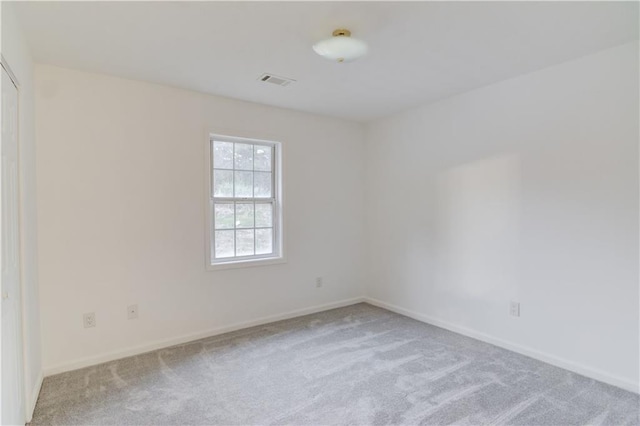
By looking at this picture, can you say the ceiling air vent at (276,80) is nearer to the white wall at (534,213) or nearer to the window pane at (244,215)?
the window pane at (244,215)

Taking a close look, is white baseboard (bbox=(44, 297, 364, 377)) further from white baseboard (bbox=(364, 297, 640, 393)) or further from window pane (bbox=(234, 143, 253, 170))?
window pane (bbox=(234, 143, 253, 170))

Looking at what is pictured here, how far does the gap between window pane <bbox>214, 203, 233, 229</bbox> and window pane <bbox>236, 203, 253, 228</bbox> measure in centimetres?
8

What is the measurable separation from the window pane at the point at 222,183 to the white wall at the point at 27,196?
1437 mm

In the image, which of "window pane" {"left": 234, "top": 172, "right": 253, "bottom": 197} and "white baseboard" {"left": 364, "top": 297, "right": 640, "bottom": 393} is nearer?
"white baseboard" {"left": 364, "top": 297, "right": 640, "bottom": 393}

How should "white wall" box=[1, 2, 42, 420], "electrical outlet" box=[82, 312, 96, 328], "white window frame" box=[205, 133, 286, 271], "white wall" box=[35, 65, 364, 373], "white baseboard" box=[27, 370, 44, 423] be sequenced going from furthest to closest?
"white window frame" box=[205, 133, 286, 271], "electrical outlet" box=[82, 312, 96, 328], "white wall" box=[35, 65, 364, 373], "white baseboard" box=[27, 370, 44, 423], "white wall" box=[1, 2, 42, 420]

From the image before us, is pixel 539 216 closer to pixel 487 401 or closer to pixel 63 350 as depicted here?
pixel 487 401

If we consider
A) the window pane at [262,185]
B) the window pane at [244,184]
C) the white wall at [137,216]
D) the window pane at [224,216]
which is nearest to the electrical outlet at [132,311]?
the white wall at [137,216]

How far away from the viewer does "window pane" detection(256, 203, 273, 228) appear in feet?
12.8

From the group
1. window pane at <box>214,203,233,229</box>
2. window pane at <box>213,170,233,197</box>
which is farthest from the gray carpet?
window pane at <box>213,170,233,197</box>

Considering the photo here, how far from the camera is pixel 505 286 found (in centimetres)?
313

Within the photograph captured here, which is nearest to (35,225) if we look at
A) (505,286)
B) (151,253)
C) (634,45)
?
(151,253)

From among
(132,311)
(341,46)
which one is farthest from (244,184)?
(341,46)

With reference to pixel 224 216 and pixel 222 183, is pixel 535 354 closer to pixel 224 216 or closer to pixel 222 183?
pixel 224 216

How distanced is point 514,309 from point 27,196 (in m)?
3.78
